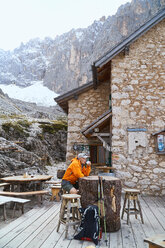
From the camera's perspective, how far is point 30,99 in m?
68.8

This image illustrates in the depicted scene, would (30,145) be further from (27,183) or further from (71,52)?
(71,52)

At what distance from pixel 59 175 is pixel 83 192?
386cm

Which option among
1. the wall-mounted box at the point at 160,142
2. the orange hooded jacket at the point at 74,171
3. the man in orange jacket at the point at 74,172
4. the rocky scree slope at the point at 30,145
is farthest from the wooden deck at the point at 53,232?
the rocky scree slope at the point at 30,145

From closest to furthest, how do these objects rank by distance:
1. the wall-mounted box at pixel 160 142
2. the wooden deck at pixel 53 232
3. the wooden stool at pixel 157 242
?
1. the wooden stool at pixel 157 242
2. the wooden deck at pixel 53 232
3. the wall-mounted box at pixel 160 142

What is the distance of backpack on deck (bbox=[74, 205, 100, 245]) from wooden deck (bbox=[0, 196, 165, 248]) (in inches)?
4.3

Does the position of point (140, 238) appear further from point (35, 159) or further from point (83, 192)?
point (35, 159)

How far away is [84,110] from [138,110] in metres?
2.93

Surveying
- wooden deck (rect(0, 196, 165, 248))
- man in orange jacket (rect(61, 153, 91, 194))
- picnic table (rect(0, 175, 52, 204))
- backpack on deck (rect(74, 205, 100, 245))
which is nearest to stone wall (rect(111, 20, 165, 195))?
wooden deck (rect(0, 196, 165, 248))

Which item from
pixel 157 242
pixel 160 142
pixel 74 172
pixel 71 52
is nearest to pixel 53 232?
pixel 74 172

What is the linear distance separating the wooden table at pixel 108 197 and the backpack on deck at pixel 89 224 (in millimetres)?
324

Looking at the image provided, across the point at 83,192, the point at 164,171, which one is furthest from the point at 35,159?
the point at 83,192

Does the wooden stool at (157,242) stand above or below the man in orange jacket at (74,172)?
below

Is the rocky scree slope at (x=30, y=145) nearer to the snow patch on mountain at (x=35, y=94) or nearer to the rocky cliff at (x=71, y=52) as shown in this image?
the rocky cliff at (x=71, y=52)

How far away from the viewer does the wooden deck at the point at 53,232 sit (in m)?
3.27
